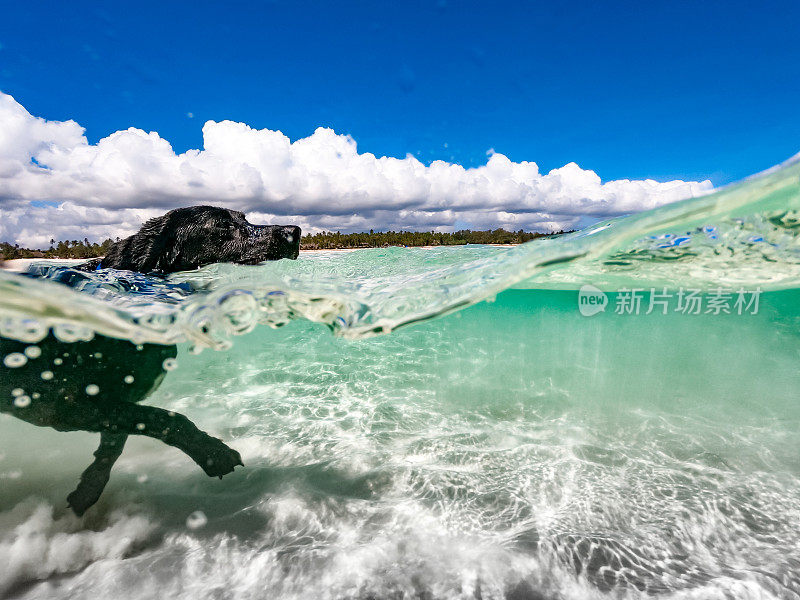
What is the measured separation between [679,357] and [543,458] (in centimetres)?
832

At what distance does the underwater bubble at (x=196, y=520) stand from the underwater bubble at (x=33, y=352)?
2.18m

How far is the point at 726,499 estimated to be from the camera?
13.2 feet

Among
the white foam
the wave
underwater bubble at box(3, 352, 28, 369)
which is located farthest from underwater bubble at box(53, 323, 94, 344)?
the white foam

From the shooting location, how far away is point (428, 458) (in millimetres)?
4836

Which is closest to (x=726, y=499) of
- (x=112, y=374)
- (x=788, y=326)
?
(x=112, y=374)

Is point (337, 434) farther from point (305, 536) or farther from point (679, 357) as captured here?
point (679, 357)

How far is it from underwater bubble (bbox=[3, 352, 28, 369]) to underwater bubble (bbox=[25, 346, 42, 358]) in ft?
0.12

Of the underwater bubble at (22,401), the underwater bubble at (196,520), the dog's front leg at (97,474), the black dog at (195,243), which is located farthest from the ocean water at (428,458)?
the black dog at (195,243)

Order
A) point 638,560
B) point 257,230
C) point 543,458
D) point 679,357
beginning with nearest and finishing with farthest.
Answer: point 638,560, point 543,458, point 257,230, point 679,357

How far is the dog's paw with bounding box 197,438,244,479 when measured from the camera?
4.03 meters

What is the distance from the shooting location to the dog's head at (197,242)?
638cm

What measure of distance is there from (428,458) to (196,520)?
2.75 meters

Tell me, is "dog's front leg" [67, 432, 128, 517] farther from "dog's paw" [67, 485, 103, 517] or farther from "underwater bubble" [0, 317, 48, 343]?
"underwater bubble" [0, 317, 48, 343]

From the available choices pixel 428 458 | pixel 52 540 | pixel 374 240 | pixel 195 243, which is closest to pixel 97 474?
pixel 52 540
